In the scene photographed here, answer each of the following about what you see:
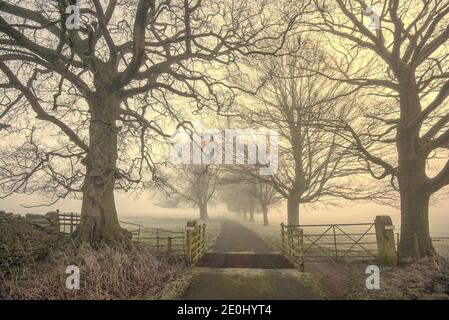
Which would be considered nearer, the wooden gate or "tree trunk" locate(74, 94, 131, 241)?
"tree trunk" locate(74, 94, 131, 241)

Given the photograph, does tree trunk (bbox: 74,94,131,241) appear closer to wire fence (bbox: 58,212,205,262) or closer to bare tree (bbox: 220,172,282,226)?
wire fence (bbox: 58,212,205,262)

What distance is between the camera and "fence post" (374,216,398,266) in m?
12.0

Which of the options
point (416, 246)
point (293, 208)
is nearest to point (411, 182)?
point (416, 246)

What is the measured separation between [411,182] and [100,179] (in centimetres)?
1230

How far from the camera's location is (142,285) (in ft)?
29.9

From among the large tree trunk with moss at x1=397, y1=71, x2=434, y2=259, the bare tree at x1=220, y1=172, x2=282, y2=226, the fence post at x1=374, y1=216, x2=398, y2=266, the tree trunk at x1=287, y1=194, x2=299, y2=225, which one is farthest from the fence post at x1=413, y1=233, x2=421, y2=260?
the bare tree at x1=220, y1=172, x2=282, y2=226

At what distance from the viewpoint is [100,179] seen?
12.3 meters

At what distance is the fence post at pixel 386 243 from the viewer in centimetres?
1198

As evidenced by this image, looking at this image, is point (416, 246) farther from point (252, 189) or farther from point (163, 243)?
point (252, 189)

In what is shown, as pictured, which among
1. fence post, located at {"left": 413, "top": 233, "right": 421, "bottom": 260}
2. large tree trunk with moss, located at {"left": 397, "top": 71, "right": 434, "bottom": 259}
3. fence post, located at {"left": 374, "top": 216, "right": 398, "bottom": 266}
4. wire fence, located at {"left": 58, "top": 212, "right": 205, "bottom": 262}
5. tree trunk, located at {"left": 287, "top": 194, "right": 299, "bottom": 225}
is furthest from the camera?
tree trunk, located at {"left": 287, "top": 194, "right": 299, "bottom": 225}

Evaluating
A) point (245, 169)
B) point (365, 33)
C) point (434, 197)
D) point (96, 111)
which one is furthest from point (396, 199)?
point (96, 111)

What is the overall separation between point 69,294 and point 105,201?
4.96 metres

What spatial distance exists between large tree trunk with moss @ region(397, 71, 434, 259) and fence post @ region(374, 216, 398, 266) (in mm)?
850
